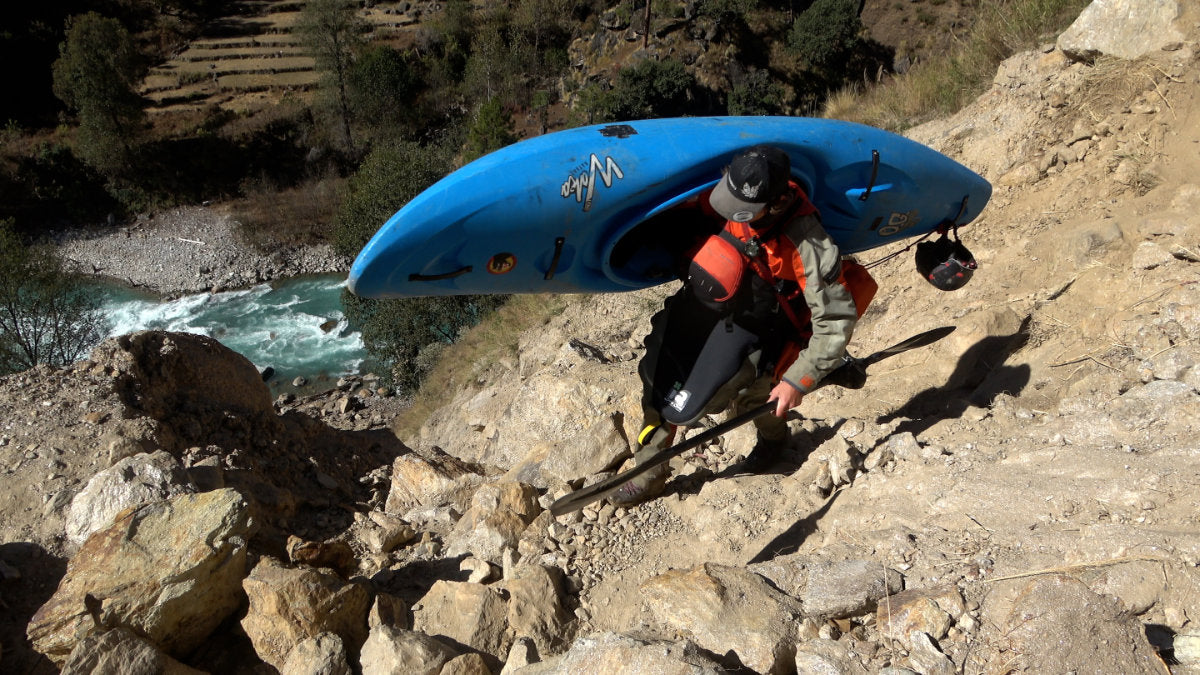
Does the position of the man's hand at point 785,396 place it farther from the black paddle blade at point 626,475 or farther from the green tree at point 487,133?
the green tree at point 487,133

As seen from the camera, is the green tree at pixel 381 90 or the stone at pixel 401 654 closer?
the stone at pixel 401 654

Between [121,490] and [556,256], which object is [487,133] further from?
[121,490]

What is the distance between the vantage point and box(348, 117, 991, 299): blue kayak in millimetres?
3158

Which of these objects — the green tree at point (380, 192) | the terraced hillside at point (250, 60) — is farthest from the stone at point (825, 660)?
the terraced hillside at point (250, 60)

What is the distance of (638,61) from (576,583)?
32.4 meters

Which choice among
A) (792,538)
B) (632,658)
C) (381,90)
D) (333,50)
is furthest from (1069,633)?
(333,50)

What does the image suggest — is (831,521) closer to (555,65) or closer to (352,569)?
(352,569)

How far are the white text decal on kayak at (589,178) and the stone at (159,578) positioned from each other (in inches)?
69.5

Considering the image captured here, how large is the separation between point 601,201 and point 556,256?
0.35 metres

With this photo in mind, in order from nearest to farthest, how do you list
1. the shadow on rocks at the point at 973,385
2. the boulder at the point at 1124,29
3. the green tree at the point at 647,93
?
the shadow on rocks at the point at 973,385 < the boulder at the point at 1124,29 < the green tree at the point at 647,93

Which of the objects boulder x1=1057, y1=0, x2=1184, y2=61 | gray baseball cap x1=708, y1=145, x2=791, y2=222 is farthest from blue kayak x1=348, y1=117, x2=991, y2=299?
boulder x1=1057, y1=0, x2=1184, y2=61

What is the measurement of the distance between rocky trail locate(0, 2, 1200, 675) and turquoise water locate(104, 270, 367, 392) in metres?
17.7

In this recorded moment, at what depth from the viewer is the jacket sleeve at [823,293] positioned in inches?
113

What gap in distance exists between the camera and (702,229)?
364cm
